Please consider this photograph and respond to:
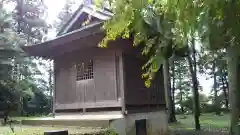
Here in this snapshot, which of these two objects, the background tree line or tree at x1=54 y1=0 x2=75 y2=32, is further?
tree at x1=54 y1=0 x2=75 y2=32

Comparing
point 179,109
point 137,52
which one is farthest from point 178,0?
point 179,109

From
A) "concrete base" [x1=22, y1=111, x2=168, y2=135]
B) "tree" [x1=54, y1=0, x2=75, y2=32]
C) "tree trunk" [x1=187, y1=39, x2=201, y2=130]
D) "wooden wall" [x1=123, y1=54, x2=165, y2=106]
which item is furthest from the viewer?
"tree" [x1=54, y1=0, x2=75, y2=32]

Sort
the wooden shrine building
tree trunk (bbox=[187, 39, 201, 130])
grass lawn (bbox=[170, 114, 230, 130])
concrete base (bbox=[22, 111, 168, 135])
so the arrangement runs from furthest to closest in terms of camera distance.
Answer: grass lawn (bbox=[170, 114, 230, 130])
tree trunk (bbox=[187, 39, 201, 130])
the wooden shrine building
concrete base (bbox=[22, 111, 168, 135])

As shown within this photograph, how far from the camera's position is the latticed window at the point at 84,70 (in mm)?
10508

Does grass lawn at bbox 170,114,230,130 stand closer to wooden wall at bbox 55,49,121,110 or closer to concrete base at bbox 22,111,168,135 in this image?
concrete base at bbox 22,111,168,135

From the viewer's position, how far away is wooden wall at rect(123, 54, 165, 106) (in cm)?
996

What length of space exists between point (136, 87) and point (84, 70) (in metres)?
2.27

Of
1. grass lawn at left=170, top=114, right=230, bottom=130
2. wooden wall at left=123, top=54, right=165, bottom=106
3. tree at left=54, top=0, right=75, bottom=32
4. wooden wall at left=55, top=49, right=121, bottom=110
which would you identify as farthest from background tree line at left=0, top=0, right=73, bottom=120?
grass lawn at left=170, top=114, right=230, bottom=130

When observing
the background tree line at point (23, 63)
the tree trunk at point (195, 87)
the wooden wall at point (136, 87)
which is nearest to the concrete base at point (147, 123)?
the wooden wall at point (136, 87)

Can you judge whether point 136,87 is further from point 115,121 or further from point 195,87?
point 195,87

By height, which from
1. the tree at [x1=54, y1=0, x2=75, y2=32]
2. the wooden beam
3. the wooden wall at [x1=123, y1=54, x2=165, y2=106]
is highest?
the tree at [x1=54, y1=0, x2=75, y2=32]

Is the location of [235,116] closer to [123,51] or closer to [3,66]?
[123,51]

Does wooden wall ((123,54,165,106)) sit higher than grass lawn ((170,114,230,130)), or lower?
higher

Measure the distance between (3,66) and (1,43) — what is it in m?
1.57
